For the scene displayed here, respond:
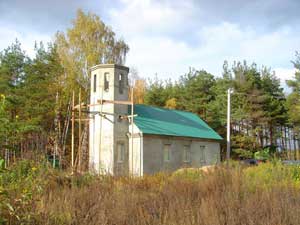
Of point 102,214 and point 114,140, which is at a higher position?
point 114,140

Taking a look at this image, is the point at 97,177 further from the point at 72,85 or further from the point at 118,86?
the point at 72,85

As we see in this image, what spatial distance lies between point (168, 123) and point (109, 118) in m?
4.83

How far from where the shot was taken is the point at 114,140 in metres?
22.8

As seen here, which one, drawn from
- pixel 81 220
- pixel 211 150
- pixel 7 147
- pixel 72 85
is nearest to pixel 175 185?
pixel 81 220

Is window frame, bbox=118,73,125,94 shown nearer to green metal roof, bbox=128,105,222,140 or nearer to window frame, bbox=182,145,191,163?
green metal roof, bbox=128,105,222,140

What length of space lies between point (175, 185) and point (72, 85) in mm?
27014

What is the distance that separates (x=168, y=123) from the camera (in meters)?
25.9

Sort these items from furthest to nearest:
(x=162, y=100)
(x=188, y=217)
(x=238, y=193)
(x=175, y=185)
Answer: (x=162, y=100), (x=175, y=185), (x=238, y=193), (x=188, y=217)

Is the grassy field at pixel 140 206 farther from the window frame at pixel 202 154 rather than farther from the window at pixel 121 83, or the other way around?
the window frame at pixel 202 154

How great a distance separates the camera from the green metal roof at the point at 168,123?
23.8 metres

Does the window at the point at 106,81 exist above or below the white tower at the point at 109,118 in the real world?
above

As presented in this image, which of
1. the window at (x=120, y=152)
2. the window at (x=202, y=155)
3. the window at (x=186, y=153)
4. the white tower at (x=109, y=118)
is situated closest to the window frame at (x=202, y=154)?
the window at (x=202, y=155)

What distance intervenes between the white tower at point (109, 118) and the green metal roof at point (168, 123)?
4.21 feet

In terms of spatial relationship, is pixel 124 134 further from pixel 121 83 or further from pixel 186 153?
pixel 186 153
